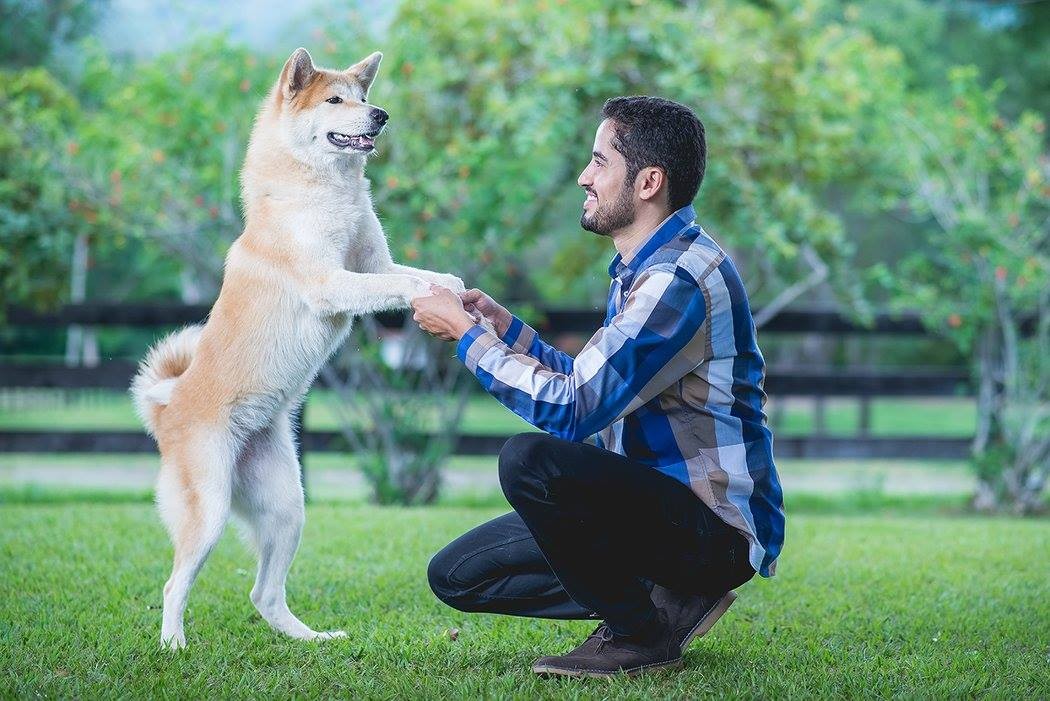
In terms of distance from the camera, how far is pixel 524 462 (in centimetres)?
256

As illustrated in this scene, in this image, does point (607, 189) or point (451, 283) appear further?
point (451, 283)

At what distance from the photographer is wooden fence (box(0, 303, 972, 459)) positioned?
696 centimetres

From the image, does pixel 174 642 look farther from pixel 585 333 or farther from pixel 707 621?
pixel 585 333

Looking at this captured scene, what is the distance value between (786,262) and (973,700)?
201 inches

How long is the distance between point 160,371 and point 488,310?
118 centimetres

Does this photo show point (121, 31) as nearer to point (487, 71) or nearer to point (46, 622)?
point (487, 71)

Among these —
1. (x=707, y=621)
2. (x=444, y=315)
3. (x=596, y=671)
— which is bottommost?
(x=596, y=671)

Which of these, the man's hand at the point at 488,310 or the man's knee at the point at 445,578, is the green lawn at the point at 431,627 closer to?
the man's knee at the point at 445,578

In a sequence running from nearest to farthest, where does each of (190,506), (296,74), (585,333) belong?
(190,506) → (296,74) → (585,333)

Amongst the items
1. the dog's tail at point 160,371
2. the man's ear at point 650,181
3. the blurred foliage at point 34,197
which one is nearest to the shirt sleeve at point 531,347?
the man's ear at point 650,181

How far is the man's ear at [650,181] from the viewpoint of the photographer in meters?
2.70

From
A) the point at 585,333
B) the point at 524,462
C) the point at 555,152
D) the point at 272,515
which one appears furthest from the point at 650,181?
the point at 585,333

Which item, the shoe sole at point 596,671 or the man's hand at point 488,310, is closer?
the shoe sole at point 596,671

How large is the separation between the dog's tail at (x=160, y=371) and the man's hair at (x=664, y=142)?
59.7 inches
